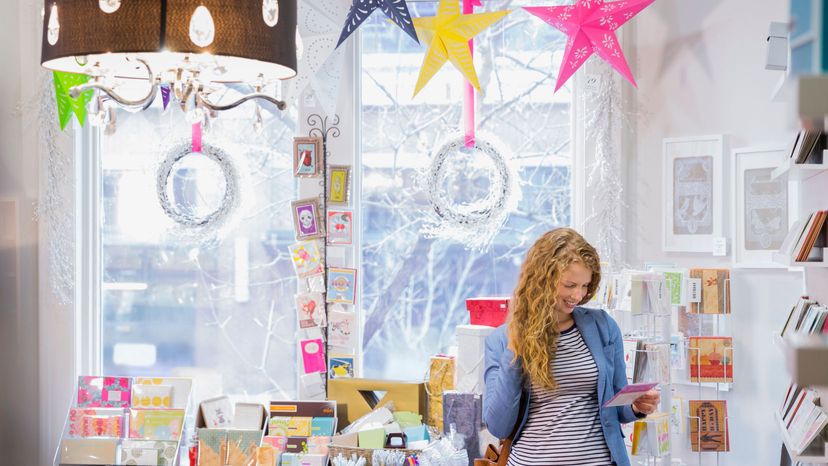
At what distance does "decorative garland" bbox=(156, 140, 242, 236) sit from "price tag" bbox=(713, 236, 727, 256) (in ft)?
7.54

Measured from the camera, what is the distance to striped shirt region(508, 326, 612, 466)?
254 centimetres

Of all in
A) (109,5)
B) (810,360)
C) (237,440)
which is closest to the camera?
(810,360)

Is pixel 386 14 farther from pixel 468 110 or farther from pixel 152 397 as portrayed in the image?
pixel 152 397

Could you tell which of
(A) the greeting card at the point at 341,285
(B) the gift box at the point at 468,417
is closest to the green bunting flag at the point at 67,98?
(A) the greeting card at the point at 341,285

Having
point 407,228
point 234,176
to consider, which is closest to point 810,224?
point 407,228

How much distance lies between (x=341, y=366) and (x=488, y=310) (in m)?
0.82

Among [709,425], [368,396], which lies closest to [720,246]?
[709,425]

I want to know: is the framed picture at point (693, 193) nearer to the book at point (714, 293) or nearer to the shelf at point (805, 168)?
the book at point (714, 293)

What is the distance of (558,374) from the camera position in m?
2.57

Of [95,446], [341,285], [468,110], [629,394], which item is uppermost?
[468,110]

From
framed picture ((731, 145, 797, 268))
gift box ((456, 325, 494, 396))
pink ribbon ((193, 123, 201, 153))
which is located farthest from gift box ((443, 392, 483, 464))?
pink ribbon ((193, 123, 201, 153))

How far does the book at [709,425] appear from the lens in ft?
11.7

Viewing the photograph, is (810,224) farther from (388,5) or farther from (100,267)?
(100,267)

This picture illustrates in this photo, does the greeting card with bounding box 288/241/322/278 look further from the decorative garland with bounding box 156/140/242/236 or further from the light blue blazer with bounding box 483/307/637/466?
the light blue blazer with bounding box 483/307/637/466
